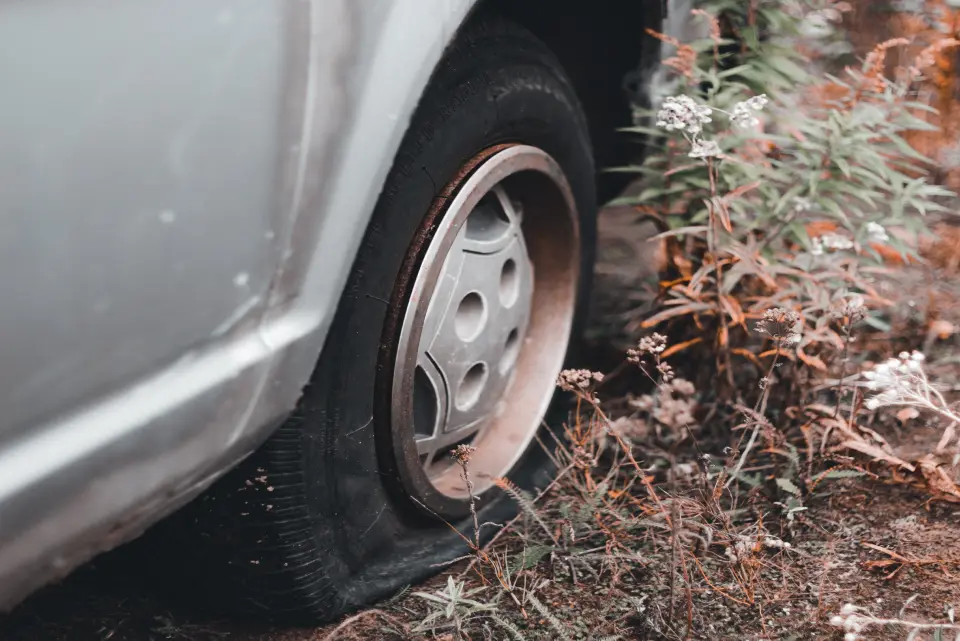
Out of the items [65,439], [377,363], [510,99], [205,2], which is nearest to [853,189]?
[510,99]

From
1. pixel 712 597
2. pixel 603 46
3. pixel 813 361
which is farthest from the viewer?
pixel 603 46

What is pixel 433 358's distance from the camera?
58.3 inches

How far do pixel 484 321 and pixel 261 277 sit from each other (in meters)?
0.64

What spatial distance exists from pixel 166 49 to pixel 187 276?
0.23 meters

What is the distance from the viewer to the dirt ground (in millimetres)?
1355

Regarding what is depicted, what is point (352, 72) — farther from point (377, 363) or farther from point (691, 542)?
point (691, 542)

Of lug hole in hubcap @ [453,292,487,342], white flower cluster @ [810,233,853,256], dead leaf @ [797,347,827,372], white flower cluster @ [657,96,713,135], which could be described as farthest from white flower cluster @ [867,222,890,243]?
lug hole in hubcap @ [453,292,487,342]

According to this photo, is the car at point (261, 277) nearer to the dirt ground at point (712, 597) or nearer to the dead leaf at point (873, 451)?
the dirt ground at point (712, 597)

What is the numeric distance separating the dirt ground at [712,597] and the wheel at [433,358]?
12cm

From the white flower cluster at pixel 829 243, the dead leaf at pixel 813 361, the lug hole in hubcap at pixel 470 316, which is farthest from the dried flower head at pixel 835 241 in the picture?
the lug hole in hubcap at pixel 470 316

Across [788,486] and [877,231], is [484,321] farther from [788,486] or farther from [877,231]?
[877,231]

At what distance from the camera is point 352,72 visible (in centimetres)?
105

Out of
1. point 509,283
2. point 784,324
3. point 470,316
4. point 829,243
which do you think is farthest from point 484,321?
point 829,243

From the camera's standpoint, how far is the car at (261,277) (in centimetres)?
81
